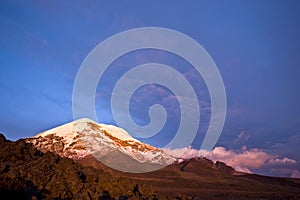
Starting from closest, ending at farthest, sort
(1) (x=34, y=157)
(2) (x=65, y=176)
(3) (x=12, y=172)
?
(3) (x=12, y=172) < (2) (x=65, y=176) < (1) (x=34, y=157)

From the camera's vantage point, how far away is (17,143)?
25.7 metres

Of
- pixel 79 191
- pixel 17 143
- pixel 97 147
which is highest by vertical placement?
pixel 97 147

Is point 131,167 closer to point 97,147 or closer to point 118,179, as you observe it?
point 97,147

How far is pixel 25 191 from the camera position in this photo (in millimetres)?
14609

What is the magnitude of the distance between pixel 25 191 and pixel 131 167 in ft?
468

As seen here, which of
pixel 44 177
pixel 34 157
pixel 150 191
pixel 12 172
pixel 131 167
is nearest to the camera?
pixel 12 172

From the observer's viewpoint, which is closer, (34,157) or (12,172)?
(12,172)

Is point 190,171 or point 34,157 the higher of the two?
point 190,171

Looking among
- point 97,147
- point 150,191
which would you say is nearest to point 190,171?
point 97,147

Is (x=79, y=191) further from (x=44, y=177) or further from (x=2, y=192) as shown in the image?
(x=2, y=192)

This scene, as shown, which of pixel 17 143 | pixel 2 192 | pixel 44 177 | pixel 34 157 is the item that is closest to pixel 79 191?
pixel 44 177

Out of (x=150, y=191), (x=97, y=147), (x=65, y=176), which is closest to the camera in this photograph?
(x=65, y=176)

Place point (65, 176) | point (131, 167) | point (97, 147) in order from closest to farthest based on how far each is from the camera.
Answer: point (65, 176) < point (131, 167) < point (97, 147)

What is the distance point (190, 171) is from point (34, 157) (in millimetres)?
136964
